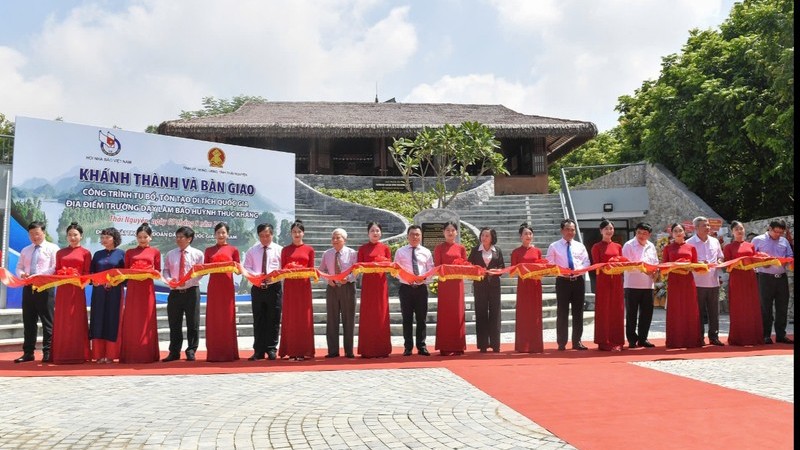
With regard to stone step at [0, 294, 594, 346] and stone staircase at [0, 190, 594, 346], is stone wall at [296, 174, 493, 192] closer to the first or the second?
stone staircase at [0, 190, 594, 346]

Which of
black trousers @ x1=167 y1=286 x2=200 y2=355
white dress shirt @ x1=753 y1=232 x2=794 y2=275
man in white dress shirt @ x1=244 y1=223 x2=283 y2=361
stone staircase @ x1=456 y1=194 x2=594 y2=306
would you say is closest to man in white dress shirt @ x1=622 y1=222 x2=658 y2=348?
white dress shirt @ x1=753 y1=232 x2=794 y2=275

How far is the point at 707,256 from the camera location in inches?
329

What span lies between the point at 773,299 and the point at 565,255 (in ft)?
9.40

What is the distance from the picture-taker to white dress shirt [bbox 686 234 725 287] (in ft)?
27.4

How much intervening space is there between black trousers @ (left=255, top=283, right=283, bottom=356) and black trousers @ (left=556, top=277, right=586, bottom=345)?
3.36m

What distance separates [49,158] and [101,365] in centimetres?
376

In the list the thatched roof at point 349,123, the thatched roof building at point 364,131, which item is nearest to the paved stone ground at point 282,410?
the thatched roof at point 349,123

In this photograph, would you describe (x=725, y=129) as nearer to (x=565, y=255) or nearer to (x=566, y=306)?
(x=565, y=255)

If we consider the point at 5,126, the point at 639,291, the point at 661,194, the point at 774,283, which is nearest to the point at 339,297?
the point at 639,291

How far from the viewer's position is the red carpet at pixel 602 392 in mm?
3715

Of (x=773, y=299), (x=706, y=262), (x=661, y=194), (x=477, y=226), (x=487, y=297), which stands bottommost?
(x=773, y=299)

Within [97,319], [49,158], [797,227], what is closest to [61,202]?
[49,158]

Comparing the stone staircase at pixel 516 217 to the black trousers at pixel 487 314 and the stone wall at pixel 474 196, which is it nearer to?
the stone wall at pixel 474 196

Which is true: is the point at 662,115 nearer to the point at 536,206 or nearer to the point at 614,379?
the point at 536,206
